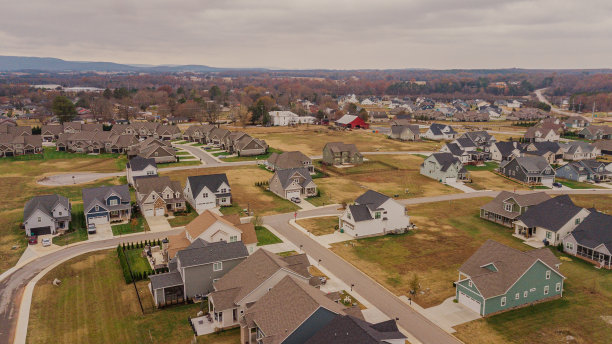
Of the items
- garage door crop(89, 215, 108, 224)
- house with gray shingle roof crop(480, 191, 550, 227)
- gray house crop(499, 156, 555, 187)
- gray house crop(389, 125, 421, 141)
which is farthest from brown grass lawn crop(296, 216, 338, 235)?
gray house crop(389, 125, 421, 141)

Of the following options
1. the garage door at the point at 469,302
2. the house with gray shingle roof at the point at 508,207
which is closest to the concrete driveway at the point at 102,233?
the garage door at the point at 469,302

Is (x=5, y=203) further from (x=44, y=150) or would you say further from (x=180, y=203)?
(x=44, y=150)

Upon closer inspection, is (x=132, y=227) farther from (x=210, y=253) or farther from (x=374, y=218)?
(x=374, y=218)

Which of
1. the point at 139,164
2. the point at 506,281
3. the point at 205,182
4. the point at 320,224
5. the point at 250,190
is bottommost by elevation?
the point at 320,224

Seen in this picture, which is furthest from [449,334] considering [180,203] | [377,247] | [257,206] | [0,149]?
[0,149]

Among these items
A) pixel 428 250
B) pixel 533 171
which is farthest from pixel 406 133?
pixel 428 250

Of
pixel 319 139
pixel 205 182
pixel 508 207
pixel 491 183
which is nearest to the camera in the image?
pixel 508 207

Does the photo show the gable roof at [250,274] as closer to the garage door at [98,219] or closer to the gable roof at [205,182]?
the garage door at [98,219]
